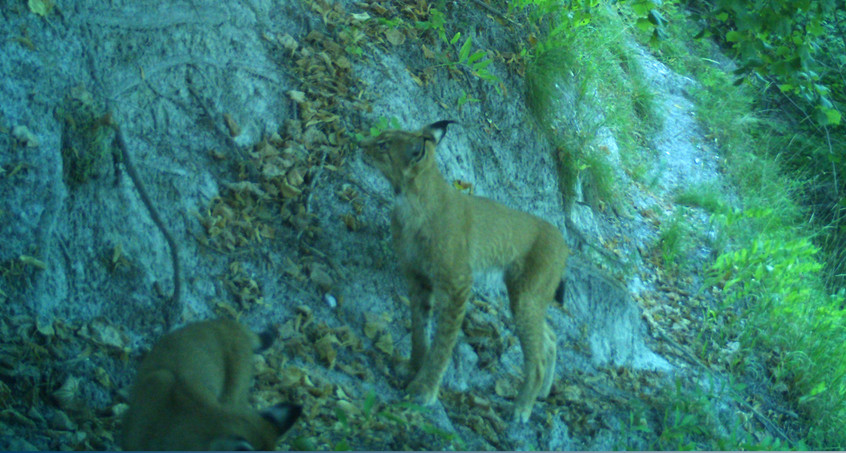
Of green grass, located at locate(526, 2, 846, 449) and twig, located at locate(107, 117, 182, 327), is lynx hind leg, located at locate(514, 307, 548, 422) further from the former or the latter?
twig, located at locate(107, 117, 182, 327)

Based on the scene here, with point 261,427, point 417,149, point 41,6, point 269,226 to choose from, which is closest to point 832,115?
point 417,149

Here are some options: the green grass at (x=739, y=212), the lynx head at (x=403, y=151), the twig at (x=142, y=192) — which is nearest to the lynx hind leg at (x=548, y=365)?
the green grass at (x=739, y=212)

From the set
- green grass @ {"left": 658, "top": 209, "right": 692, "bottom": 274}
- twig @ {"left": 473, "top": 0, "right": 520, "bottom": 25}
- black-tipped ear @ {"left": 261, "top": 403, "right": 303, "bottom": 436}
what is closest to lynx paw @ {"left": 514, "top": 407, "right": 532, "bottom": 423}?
black-tipped ear @ {"left": 261, "top": 403, "right": 303, "bottom": 436}

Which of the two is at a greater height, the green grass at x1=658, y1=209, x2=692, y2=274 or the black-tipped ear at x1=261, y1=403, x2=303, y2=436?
the black-tipped ear at x1=261, y1=403, x2=303, y2=436

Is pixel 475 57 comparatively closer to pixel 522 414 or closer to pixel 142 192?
pixel 522 414

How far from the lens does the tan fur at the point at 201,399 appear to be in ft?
10.9

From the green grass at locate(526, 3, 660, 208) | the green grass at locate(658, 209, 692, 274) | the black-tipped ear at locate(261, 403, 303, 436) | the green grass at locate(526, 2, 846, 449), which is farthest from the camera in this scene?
the green grass at locate(658, 209, 692, 274)

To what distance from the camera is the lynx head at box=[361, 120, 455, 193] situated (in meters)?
4.95

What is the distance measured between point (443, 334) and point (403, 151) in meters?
1.18

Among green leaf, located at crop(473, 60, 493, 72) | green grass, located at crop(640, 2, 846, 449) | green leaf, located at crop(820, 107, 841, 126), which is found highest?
green leaf, located at crop(820, 107, 841, 126)

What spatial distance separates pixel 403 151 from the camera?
16.3 feet

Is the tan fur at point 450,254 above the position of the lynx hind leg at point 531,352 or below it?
above

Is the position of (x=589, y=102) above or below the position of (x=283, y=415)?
below

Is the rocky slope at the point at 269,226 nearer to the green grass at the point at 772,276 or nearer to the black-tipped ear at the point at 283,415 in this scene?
the black-tipped ear at the point at 283,415
